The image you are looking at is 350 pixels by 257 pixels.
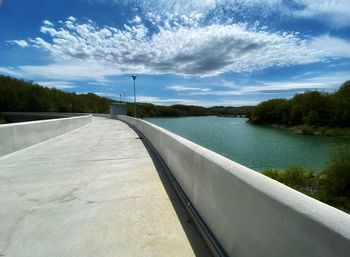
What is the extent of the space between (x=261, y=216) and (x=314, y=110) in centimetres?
8204

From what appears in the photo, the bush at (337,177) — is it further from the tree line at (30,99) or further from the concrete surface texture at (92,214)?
the tree line at (30,99)

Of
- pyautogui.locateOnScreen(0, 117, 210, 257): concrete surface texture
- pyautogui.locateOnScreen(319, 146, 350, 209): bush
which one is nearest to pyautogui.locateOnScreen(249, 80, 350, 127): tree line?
pyautogui.locateOnScreen(319, 146, 350, 209): bush

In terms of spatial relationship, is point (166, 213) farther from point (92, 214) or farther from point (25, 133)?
point (25, 133)

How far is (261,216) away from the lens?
87.7 inches

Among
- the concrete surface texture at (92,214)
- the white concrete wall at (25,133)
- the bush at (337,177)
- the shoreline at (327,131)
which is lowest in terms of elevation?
the shoreline at (327,131)

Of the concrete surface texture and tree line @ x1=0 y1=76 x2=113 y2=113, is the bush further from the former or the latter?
tree line @ x1=0 y1=76 x2=113 y2=113

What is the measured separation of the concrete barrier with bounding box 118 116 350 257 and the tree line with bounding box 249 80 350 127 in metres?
71.2

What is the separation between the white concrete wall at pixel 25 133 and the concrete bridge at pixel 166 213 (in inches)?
94.9

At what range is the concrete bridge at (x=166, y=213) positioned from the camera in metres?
1.87

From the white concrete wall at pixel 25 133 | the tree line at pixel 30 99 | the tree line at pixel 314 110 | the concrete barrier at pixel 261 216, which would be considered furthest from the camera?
the tree line at pixel 30 99

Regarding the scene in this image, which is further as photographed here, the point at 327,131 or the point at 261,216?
the point at 327,131

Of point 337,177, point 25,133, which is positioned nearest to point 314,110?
point 337,177

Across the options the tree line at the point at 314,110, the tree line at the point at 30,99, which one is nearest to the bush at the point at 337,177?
the tree line at the point at 314,110

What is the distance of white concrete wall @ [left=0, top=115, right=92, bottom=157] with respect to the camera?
9422 mm
